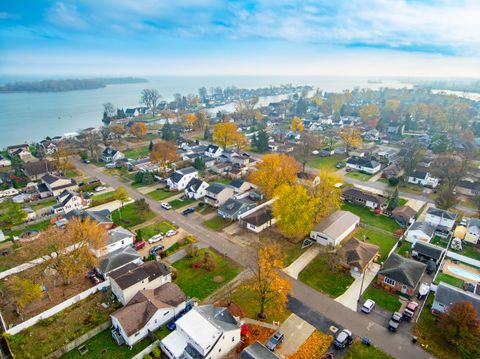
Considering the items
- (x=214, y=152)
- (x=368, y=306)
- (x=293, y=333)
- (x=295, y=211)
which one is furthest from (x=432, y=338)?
(x=214, y=152)

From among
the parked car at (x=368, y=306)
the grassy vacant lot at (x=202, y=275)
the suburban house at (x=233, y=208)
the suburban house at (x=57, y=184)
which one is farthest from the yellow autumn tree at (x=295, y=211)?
the suburban house at (x=57, y=184)

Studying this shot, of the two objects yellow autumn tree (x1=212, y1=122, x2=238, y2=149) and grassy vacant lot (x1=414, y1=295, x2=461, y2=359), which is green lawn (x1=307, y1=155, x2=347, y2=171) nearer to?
yellow autumn tree (x1=212, y1=122, x2=238, y2=149)

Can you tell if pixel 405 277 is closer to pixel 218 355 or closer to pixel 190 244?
pixel 218 355

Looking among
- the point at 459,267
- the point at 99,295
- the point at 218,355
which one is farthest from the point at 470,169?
the point at 99,295

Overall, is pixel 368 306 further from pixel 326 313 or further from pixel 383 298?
pixel 326 313

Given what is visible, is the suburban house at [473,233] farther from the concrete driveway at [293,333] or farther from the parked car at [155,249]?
the parked car at [155,249]

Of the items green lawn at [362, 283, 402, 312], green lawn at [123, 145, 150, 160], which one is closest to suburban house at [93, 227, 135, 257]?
green lawn at [362, 283, 402, 312]

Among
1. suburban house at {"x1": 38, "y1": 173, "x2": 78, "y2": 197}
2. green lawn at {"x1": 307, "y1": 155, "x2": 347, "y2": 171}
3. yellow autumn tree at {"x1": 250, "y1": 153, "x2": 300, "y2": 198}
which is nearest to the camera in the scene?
yellow autumn tree at {"x1": 250, "y1": 153, "x2": 300, "y2": 198}
